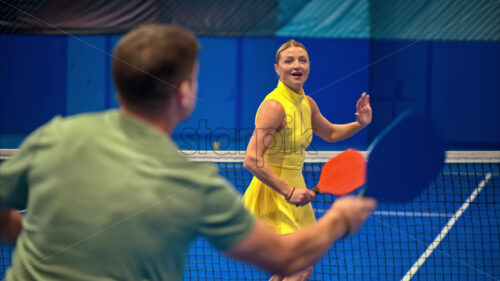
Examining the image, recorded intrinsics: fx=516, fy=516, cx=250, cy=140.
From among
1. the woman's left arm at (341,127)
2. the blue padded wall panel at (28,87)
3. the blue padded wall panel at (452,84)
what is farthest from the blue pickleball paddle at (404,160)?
the blue padded wall panel at (28,87)

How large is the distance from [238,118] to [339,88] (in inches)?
105

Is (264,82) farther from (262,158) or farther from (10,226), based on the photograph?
(10,226)

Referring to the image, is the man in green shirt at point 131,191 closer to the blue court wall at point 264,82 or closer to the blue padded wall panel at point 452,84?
the blue court wall at point 264,82

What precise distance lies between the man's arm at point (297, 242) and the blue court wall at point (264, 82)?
36.6 feet

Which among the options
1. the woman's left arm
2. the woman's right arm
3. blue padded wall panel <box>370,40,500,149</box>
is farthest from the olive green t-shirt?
blue padded wall panel <box>370,40,500,149</box>

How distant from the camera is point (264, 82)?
13.4m

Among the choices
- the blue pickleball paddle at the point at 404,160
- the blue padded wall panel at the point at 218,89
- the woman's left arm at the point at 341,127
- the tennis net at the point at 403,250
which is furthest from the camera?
the blue padded wall panel at the point at 218,89

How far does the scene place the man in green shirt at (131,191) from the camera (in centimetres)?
116

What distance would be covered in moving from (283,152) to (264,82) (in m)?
10.0

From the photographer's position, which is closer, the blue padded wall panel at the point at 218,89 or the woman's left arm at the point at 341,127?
the woman's left arm at the point at 341,127

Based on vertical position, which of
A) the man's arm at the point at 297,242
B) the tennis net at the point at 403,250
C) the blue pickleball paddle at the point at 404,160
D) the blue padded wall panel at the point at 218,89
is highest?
the blue padded wall panel at the point at 218,89

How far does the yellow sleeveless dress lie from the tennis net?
0.80 m

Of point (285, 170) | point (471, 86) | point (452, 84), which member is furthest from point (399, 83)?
point (285, 170)

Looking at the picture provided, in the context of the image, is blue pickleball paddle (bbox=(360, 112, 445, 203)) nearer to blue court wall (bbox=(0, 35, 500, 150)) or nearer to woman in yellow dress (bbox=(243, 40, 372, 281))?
woman in yellow dress (bbox=(243, 40, 372, 281))
